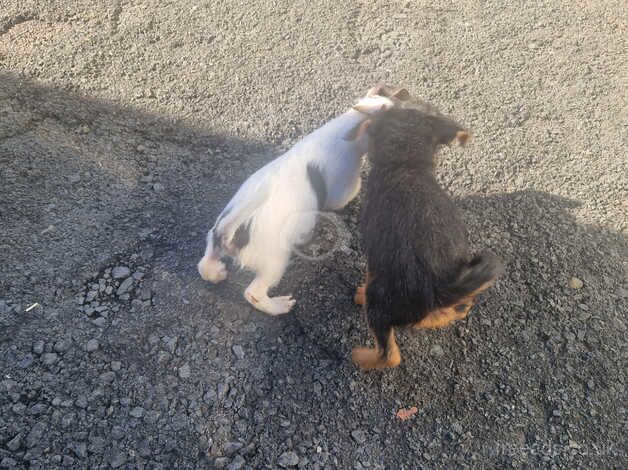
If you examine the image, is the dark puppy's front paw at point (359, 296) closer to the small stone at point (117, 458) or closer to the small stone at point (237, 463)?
the small stone at point (237, 463)

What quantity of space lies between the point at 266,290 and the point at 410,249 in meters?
0.91

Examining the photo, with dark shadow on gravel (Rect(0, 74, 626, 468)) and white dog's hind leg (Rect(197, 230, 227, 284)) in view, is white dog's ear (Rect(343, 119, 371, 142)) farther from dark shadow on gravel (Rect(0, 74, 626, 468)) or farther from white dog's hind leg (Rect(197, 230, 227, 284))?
white dog's hind leg (Rect(197, 230, 227, 284))

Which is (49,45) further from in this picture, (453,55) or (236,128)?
(453,55)

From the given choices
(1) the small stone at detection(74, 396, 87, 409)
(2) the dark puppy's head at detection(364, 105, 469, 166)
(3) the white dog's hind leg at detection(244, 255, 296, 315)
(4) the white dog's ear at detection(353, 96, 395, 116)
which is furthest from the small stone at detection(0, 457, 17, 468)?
(4) the white dog's ear at detection(353, 96, 395, 116)

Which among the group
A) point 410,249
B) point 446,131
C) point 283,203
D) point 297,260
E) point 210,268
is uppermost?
point 446,131

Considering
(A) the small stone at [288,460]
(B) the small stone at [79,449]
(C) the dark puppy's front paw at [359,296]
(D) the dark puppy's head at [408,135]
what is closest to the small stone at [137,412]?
(B) the small stone at [79,449]

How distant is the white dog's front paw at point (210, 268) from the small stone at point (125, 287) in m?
0.48

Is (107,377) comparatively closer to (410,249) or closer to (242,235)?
(242,235)

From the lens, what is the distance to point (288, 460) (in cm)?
277

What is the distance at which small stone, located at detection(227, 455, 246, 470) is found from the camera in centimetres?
274

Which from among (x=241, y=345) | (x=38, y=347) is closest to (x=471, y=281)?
(x=241, y=345)

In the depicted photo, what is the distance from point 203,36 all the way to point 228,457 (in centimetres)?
344

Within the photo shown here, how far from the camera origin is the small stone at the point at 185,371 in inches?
119

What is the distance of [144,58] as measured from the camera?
454 cm
